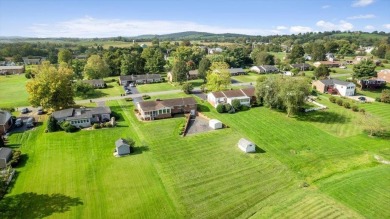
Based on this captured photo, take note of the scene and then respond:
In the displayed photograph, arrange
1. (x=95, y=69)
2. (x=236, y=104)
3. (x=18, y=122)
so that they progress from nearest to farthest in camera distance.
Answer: (x=18, y=122) → (x=236, y=104) → (x=95, y=69)

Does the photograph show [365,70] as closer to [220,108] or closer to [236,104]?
[236,104]

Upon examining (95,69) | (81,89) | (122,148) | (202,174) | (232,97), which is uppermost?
(95,69)

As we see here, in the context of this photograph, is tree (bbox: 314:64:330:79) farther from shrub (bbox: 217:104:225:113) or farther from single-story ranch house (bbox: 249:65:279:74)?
shrub (bbox: 217:104:225:113)

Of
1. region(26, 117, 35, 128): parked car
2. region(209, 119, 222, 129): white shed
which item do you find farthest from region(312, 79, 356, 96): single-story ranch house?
region(26, 117, 35, 128): parked car

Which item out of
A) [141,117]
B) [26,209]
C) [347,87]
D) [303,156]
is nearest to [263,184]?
[303,156]

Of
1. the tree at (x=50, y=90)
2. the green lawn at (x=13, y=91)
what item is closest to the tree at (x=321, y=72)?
the tree at (x=50, y=90)

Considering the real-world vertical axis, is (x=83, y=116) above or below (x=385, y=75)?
below

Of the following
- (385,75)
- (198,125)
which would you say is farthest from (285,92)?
(385,75)
